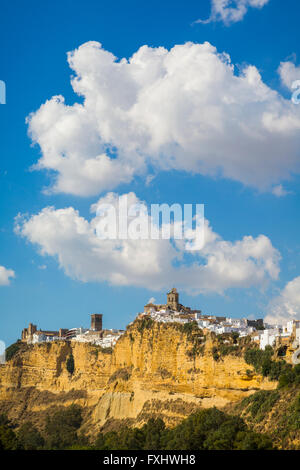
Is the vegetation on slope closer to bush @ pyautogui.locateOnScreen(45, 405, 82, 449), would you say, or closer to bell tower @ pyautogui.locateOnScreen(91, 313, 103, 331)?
bush @ pyautogui.locateOnScreen(45, 405, 82, 449)

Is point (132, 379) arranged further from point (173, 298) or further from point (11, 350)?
point (11, 350)

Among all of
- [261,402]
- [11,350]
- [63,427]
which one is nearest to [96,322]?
[11,350]

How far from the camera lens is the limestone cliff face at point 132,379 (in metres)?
46.0

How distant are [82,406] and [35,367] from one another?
40.6 ft

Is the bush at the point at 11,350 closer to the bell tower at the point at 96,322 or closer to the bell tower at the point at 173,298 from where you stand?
the bell tower at the point at 96,322

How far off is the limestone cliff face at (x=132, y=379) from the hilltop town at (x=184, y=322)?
2227 mm

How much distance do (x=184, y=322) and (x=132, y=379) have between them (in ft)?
21.8

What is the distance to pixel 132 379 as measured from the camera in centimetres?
5578

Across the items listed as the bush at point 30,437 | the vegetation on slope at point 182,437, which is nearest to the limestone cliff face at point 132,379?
the vegetation on slope at point 182,437
